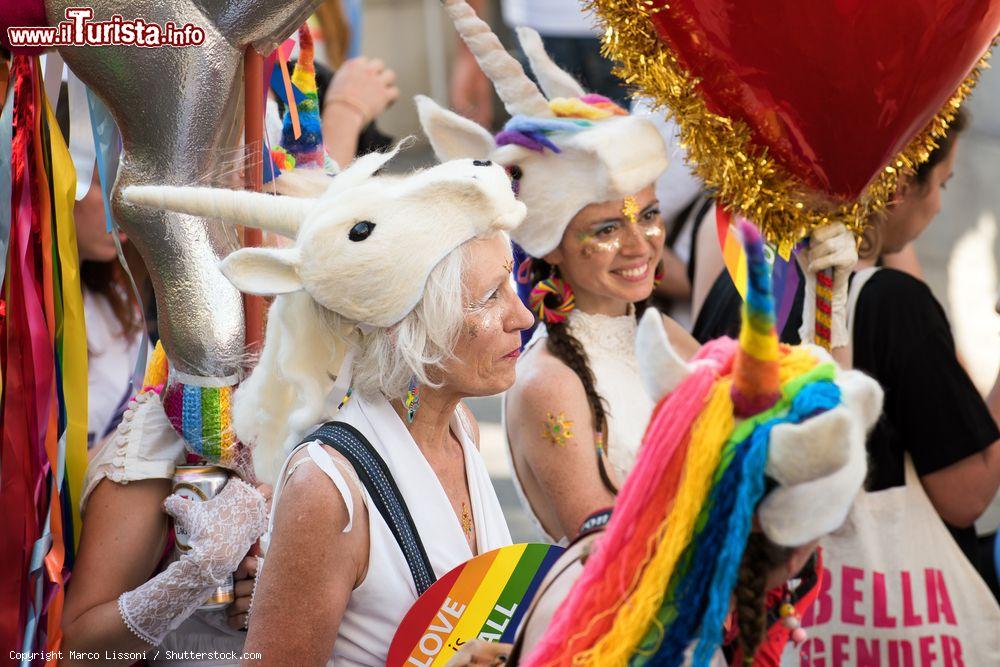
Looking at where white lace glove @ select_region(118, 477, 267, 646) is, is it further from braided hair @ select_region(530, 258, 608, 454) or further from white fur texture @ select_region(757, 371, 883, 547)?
white fur texture @ select_region(757, 371, 883, 547)

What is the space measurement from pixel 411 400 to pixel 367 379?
0.30 ft

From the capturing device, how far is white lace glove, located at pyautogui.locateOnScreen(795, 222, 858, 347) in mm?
2416

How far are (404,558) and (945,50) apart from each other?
4.28 feet

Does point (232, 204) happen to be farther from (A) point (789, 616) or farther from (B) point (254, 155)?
(A) point (789, 616)

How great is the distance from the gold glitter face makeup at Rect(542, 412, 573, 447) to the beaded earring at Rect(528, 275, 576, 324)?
0.91 ft

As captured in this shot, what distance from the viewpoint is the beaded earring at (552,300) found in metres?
2.81

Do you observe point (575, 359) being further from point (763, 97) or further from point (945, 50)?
point (945, 50)

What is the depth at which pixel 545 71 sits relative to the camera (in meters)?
2.90

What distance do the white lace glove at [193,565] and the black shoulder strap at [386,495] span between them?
31cm

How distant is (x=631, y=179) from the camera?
106 inches

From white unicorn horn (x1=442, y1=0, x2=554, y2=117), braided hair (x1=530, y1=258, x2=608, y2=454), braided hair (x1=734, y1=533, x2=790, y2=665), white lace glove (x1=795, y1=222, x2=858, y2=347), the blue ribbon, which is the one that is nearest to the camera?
braided hair (x1=734, y1=533, x2=790, y2=665)

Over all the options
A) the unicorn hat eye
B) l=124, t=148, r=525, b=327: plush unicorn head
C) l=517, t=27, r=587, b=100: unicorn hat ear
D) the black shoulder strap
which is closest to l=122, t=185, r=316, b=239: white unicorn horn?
l=124, t=148, r=525, b=327: plush unicorn head

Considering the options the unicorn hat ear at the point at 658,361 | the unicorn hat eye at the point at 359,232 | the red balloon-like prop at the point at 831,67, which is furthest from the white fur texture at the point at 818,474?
the red balloon-like prop at the point at 831,67

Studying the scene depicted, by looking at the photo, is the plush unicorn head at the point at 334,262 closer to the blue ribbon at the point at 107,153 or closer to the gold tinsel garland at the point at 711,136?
the blue ribbon at the point at 107,153
